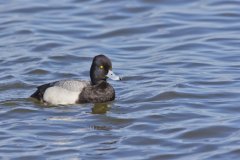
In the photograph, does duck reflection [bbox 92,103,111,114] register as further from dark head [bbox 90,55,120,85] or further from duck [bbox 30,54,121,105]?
dark head [bbox 90,55,120,85]

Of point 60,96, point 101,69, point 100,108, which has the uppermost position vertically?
point 101,69

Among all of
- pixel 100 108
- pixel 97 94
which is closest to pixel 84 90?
pixel 97 94

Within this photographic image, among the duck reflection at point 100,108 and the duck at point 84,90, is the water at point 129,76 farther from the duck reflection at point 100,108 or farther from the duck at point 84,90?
the duck at point 84,90

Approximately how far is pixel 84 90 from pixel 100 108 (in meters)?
0.53

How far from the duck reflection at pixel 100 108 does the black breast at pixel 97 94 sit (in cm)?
10

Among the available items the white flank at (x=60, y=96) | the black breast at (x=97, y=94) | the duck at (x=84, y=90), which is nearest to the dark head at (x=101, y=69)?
the duck at (x=84, y=90)

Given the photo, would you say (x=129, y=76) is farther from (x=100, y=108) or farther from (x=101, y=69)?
(x=100, y=108)

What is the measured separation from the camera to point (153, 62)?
1684cm

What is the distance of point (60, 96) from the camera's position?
47.7 ft

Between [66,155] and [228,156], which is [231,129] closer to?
[228,156]

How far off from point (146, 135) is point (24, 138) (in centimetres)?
175

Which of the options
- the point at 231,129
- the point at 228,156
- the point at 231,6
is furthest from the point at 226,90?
the point at 231,6

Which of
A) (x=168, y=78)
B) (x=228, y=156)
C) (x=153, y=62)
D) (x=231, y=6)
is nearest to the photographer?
(x=228, y=156)

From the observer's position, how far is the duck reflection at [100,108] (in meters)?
14.0
